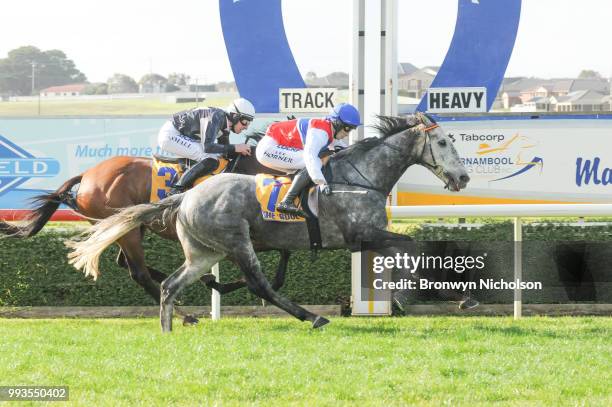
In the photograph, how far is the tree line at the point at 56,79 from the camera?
10.9 meters

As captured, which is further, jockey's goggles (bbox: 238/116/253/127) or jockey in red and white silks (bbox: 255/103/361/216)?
jockey's goggles (bbox: 238/116/253/127)

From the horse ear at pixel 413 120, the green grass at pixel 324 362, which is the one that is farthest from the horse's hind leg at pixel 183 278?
the horse ear at pixel 413 120

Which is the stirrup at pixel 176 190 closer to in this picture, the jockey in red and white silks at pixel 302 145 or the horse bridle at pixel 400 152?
the jockey in red and white silks at pixel 302 145

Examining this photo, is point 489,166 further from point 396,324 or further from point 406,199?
point 396,324

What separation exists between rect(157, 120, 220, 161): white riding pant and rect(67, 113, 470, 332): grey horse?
645mm

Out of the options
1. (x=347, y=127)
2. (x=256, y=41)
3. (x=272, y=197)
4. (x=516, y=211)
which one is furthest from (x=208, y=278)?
(x=256, y=41)

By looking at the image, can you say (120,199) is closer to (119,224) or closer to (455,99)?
(119,224)

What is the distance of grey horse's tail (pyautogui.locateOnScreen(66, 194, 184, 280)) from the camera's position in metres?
6.12

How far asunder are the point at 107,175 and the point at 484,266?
8.58 feet

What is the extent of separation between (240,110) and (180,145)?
0.47 metres

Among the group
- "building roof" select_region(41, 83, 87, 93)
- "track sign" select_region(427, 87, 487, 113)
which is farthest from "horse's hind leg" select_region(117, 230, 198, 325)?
"building roof" select_region(41, 83, 87, 93)

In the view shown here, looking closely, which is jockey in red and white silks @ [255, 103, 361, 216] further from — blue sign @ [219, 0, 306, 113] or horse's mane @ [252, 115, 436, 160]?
blue sign @ [219, 0, 306, 113]

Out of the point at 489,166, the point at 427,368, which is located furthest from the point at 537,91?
the point at 427,368

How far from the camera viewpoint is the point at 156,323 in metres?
6.58
